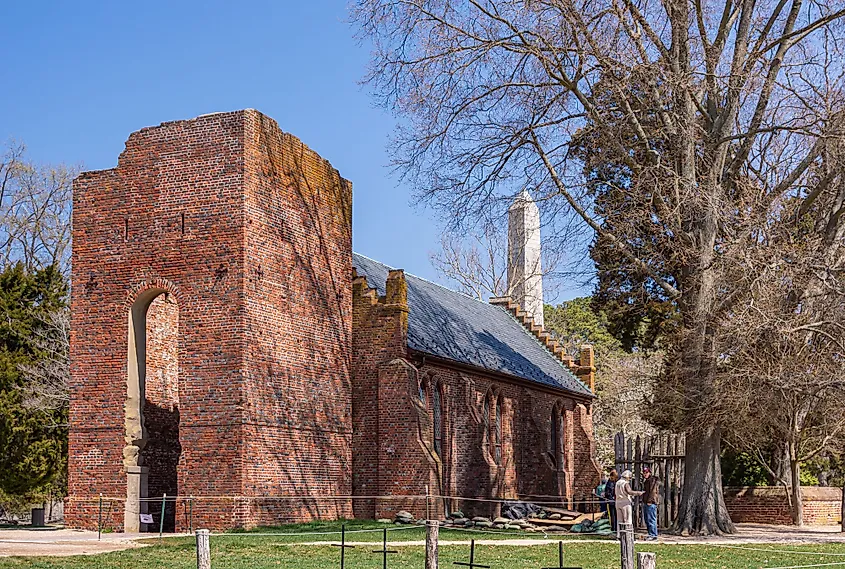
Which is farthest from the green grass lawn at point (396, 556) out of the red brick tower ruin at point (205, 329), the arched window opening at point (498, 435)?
the arched window opening at point (498, 435)

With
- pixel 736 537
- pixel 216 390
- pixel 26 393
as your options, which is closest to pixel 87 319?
pixel 216 390

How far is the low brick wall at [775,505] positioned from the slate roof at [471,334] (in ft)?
26.8

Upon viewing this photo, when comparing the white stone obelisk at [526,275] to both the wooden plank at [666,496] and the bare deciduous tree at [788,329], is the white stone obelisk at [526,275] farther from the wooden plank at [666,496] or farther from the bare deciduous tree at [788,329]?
the bare deciduous tree at [788,329]

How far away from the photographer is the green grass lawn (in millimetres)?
18031

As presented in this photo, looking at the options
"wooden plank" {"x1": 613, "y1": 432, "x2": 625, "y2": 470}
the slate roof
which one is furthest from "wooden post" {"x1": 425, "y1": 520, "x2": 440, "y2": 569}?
the slate roof

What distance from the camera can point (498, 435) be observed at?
37.2m

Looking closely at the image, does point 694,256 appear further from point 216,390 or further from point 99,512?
point 99,512

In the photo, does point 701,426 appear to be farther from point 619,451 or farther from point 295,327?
point 295,327

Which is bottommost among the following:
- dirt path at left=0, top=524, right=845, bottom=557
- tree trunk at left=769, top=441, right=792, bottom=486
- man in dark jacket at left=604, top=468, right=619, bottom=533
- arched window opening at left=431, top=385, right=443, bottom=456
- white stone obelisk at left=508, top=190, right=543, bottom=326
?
dirt path at left=0, top=524, right=845, bottom=557

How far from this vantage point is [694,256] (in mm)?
26828

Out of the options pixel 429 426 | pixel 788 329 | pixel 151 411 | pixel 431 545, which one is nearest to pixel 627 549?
pixel 431 545

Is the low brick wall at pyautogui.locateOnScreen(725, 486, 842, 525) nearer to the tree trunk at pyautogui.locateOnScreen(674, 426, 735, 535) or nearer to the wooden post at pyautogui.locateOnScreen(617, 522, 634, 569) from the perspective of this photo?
the tree trunk at pyautogui.locateOnScreen(674, 426, 735, 535)

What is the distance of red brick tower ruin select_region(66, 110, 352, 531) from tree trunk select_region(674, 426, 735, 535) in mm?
9319

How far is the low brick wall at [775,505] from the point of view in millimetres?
35156
